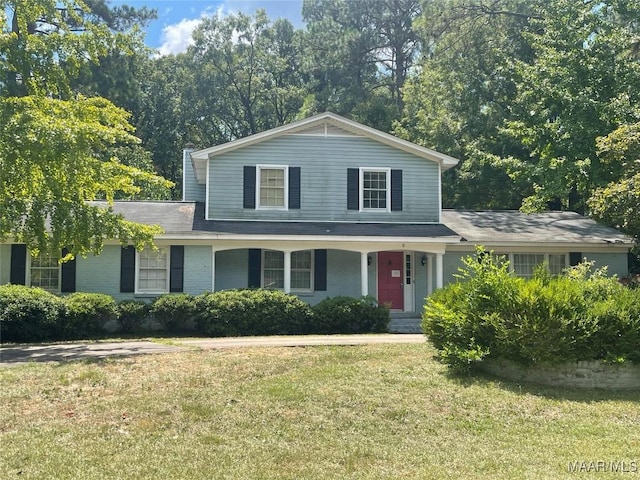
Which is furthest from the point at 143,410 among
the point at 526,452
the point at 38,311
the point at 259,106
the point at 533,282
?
the point at 259,106

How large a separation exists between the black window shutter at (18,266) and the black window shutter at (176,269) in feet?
13.5

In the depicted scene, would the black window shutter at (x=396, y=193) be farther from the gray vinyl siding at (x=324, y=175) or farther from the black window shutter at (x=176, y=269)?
the black window shutter at (x=176, y=269)

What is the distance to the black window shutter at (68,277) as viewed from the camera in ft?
53.0

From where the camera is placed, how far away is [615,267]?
61.8ft

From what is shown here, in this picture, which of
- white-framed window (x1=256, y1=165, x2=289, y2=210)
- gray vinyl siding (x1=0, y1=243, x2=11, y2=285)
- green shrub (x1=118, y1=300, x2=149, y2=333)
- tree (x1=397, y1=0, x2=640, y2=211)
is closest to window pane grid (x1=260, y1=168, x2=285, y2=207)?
white-framed window (x1=256, y1=165, x2=289, y2=210)

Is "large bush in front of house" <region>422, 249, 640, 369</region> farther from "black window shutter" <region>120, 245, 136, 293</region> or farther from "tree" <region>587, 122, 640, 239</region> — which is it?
"black window shutter" <region>120, 245, 136, 293</region>

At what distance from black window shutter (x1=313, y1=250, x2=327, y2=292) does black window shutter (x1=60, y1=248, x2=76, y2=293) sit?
23.1 feet

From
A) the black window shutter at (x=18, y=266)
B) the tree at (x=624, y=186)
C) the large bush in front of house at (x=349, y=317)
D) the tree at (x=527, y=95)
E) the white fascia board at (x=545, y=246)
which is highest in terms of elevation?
the tree at (x=527, y=95)

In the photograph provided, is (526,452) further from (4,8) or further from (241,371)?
(4,8)

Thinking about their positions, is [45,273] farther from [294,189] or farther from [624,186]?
[624,186]

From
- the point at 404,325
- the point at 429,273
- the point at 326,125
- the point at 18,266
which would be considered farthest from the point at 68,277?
the point at 429,273

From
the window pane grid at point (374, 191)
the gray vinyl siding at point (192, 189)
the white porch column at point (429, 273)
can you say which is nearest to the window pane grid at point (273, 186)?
the window pane grid at point (374, 191)

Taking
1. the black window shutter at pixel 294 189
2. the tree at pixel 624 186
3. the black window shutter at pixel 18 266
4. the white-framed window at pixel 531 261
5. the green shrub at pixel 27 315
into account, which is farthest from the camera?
the white-framed window at pixel 531 261

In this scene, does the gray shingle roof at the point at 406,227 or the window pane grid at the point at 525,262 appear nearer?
the gray shingle roof at the point at 406,227
